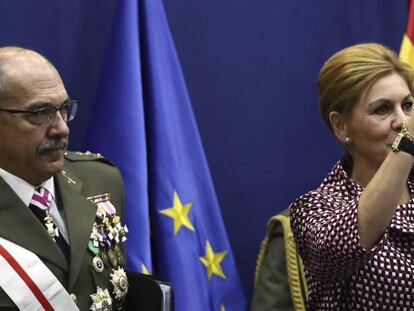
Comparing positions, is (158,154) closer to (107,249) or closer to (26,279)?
(107,249)

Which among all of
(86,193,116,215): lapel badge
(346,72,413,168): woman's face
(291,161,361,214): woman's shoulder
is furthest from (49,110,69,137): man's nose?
(346,72,413,168): woman's face

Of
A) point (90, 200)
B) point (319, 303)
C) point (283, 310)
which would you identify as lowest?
point (283, 310)

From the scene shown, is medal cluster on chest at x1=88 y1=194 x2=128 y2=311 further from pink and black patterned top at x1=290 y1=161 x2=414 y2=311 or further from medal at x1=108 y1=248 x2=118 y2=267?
pink and black patterned top at x1=290 y1=161 x2=414 y2=311

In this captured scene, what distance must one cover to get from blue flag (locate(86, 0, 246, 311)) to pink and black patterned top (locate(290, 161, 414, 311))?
78cm

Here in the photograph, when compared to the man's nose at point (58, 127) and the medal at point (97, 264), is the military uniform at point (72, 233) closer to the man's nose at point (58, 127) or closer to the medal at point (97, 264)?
the medal at point (97, 264)

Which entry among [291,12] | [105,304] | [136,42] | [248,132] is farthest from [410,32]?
[105,304]

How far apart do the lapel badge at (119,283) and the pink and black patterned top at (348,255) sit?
1.32 feet

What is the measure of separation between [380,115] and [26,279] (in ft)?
2.83

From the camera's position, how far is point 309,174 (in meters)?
3.66

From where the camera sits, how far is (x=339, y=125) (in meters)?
2.41

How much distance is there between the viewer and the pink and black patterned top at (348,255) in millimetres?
2168

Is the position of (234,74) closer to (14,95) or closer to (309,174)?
(309,174)

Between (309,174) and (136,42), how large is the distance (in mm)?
891

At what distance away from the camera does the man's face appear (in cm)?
219
